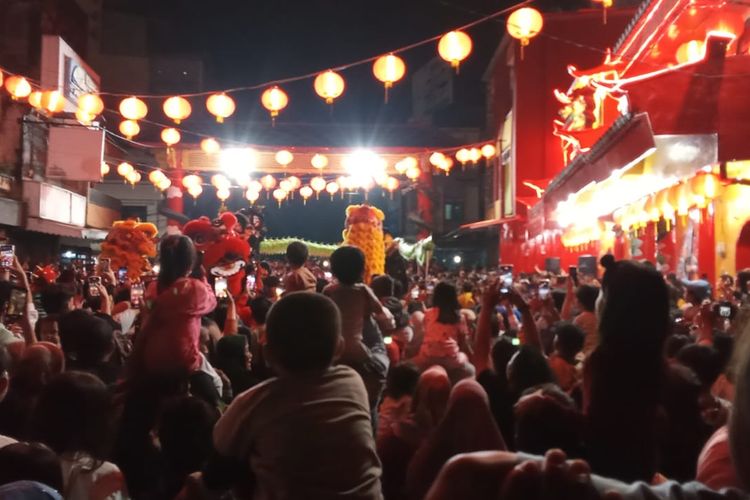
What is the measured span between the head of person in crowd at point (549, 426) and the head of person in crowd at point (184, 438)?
153 cm

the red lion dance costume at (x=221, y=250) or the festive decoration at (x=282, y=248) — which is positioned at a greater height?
the festive decoration at (x=282, y=248)

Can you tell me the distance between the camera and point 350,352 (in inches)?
187

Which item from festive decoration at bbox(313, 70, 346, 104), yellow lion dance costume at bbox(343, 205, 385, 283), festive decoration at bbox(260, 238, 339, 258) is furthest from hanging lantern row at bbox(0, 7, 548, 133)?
festive decoration at bbox(260, 238, 339, 258)

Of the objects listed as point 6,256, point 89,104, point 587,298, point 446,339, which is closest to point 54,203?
point 89,104

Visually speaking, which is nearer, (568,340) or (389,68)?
(568,340)

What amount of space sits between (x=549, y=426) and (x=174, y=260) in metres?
2.91

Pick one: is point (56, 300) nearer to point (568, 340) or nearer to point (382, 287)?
point (382, 287)

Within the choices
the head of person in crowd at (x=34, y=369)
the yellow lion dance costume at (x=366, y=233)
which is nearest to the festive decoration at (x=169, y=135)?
the yellow lion dance costume at (x=366, y=233)

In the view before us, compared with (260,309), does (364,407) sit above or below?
below

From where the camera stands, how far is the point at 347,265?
4949 millimetres

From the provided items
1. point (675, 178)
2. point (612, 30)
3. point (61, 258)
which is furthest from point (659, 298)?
point (61, 258)

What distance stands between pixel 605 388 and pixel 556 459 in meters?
1.36

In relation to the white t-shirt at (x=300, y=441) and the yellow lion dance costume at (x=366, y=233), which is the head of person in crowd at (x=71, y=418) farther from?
the yellow lion dance costume at (x=366, y=233)

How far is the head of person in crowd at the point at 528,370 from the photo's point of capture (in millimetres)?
3615
